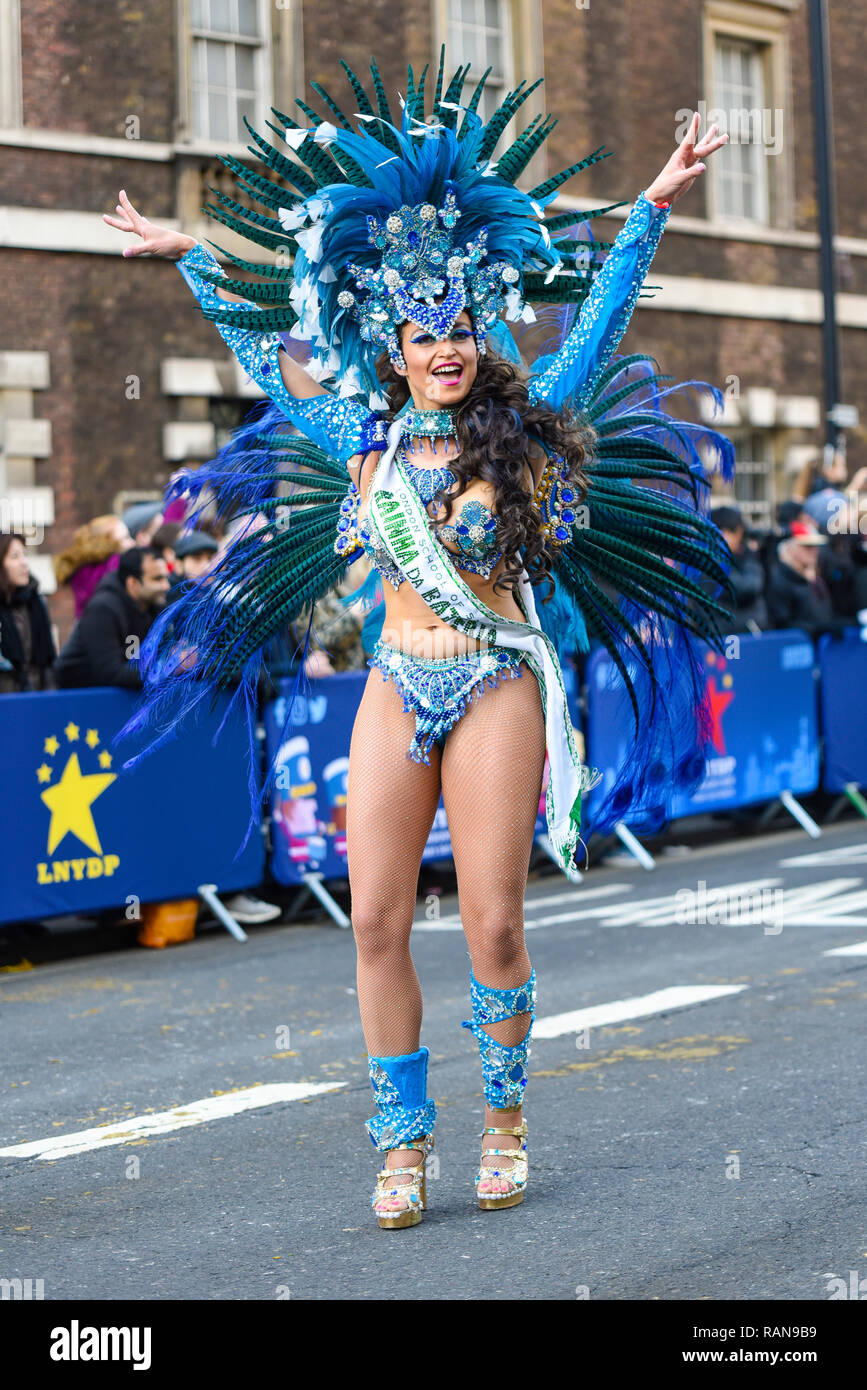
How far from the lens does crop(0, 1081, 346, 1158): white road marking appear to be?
→ 550 cm

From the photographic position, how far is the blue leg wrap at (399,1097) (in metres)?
4.55

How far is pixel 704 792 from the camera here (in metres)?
12.1

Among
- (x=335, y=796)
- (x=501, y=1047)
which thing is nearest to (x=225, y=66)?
(x=335, y=796)

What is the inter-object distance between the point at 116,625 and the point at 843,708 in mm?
6031

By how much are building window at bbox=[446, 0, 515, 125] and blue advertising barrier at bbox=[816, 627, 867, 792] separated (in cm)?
884

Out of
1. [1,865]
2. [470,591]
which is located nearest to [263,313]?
[470,591]

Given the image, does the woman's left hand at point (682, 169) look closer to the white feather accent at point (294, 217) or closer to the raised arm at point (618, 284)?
the raised arm at point (618, 284)

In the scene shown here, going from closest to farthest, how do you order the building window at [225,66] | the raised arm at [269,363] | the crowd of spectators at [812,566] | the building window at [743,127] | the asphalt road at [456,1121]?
1. the asphalt road at [456,1121]
2. the raised arm at [269,363]
3. the crowd of spectators at [812,566]
4. the building window at [225,66]
5. the building window at [743,127]

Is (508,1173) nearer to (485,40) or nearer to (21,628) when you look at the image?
(21,628)

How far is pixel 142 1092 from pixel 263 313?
8.51 feet

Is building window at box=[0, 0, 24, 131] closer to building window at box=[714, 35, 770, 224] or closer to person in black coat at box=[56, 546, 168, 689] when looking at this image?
person in black coat at box=[56, 546, 168, 689]

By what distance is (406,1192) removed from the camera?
450cm

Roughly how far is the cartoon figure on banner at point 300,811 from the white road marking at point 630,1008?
2766 millimetres

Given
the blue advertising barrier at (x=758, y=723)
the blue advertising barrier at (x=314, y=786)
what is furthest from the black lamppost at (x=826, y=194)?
the blue advertising barrier at (x=314, y=786)
